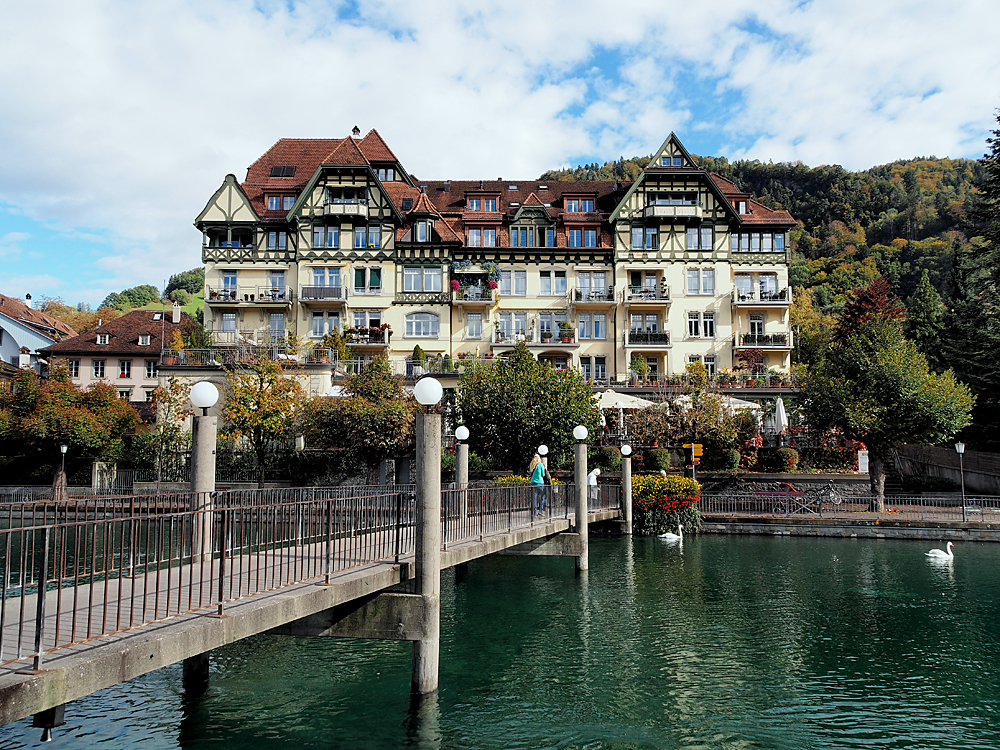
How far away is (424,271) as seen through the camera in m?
52.8

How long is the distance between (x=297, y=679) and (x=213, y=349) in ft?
113

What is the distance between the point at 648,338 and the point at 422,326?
14.9 m

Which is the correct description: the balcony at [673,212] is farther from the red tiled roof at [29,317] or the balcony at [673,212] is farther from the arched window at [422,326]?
the red tiled roof at [29,317]

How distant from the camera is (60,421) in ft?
133

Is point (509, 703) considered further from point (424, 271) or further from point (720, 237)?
Result: point (720, 237)

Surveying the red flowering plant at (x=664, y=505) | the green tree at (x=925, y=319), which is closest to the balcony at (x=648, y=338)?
the green tree at (x=925, y=319)

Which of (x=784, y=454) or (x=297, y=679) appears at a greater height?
(x=784, y=454)

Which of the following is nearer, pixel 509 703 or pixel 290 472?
pixel 509 703

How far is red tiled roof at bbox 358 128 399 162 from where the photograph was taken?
57.5 metres

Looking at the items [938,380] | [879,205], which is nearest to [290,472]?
[938,380]

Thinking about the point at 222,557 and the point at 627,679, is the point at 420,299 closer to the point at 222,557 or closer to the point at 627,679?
the point at 627,679

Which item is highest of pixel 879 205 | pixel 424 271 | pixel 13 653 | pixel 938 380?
pixel 879 205

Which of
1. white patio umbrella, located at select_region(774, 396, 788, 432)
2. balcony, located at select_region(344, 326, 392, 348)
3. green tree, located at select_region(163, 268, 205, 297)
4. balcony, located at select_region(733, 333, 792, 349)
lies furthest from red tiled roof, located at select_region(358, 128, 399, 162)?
green tree, located at select_region(163, 268, 205, 297)

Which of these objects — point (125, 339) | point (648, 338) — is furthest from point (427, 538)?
point (125, 339)
